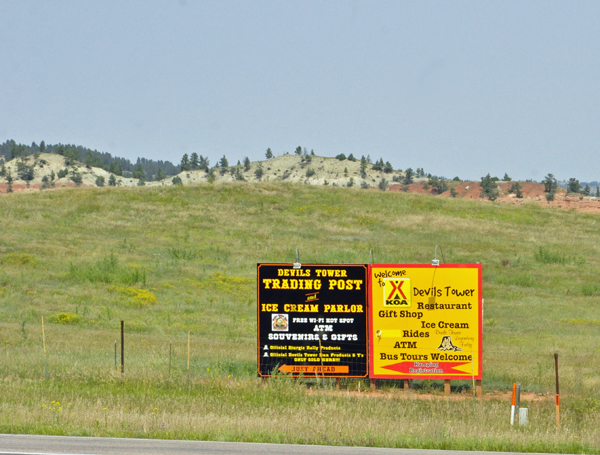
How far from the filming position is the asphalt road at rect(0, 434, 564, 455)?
34.1 ft

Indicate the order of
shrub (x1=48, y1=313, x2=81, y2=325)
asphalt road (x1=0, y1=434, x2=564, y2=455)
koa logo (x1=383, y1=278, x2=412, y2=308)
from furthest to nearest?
1. shrub (x1=48, y1=313, x2=81, y2=325)
2. koa logo (x1=383, y1=278, x2=412, y2=308)
3. asphalt road (x1=0, y1=434, x2=564, y2=455)

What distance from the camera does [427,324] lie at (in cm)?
1731

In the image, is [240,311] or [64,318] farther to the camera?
[240,311]

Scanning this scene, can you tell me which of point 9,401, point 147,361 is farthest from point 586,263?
point 9,401

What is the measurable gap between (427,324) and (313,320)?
3006 mm

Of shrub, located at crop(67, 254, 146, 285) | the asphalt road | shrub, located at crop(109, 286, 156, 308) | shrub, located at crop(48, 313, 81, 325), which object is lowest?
the asphalt road

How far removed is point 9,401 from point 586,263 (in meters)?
45.7

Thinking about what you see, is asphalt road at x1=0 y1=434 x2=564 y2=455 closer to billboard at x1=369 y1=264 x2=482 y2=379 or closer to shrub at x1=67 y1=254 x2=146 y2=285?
billboard at x1=369 y1=264 x2=482 y2=379

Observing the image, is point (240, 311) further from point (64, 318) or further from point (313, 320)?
point (313, 320)

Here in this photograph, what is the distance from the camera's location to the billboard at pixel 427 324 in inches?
676

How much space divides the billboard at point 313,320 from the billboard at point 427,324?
0.52 m

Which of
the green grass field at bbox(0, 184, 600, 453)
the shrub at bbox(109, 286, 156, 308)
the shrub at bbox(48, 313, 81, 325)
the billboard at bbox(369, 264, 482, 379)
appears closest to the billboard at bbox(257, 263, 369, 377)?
the billboard at bbox(369, 264, 482, 379)

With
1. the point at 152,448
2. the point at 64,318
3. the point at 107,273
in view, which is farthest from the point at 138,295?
the point at 152,448

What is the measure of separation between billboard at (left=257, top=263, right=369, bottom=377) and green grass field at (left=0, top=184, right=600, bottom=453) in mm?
651
